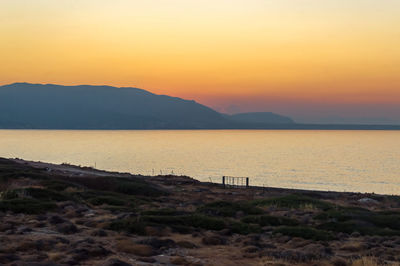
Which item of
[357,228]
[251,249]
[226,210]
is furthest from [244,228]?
[357,228]

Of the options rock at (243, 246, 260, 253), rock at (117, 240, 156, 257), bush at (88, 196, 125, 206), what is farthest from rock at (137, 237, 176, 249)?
bush at (88, 196, 125, 206)

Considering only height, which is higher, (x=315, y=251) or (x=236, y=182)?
(x=315, y=251)

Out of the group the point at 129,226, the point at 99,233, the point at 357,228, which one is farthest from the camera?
the point at 357,228

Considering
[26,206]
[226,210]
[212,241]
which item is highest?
[26,206]

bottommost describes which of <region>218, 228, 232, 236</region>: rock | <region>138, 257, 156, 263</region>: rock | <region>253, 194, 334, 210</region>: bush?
<region>253, 194, 334, 210</region>: bush

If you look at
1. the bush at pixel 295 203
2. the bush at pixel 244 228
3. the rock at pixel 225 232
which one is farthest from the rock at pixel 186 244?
the bush at pixel 295 203

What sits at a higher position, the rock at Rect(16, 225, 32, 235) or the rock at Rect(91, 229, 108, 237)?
the rock at Rect(16, 225, 32, 235)

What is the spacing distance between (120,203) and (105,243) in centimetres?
1351

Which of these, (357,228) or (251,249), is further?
(357,228)

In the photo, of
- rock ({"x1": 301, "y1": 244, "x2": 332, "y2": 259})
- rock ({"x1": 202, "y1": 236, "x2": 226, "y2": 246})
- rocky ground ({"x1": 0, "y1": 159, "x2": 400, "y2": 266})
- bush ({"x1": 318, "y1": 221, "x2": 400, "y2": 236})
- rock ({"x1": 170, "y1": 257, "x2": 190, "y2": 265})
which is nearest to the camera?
rock ({"x1": 170, "y1": 257, "x2": 190, "y2": 265})

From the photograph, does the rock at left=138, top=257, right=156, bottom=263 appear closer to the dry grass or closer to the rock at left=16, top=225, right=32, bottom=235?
the dry grass

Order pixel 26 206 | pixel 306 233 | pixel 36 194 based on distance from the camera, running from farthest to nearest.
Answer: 1. pixel 36 194
2. pixel 26 206
3. pixel 306 233

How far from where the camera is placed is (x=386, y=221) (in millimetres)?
26047

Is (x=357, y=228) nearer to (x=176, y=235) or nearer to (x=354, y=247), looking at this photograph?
(x=354, y=247)
